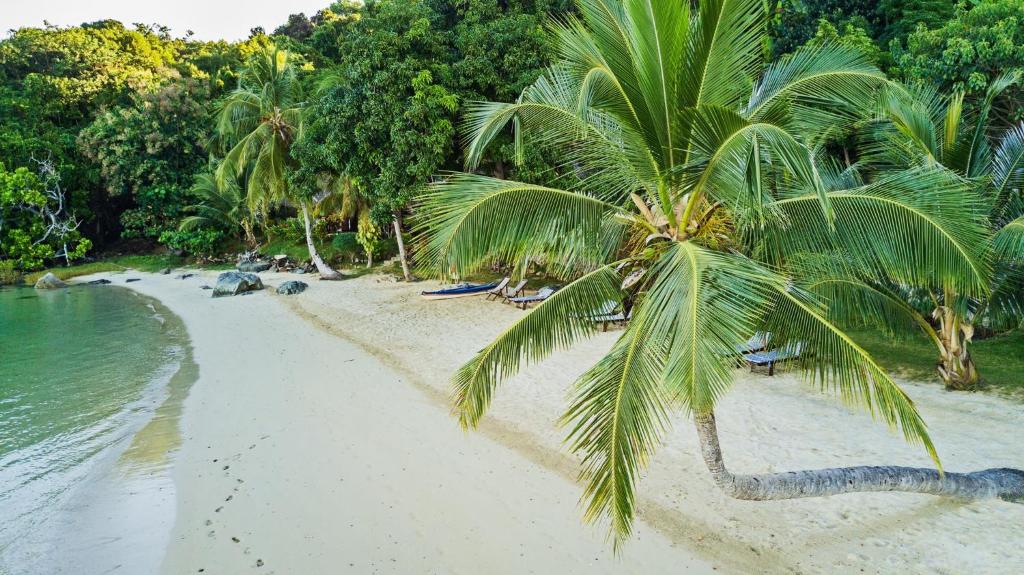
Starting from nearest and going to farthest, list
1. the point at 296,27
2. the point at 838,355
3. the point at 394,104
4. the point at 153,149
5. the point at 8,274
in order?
the point at 838,355 < the point at 394,104 < the point at 8,274 < the point at 153,149 < the point at 296,27

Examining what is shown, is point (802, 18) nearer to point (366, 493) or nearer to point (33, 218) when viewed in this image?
point (366, 493)

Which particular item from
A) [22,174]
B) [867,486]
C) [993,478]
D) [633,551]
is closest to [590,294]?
[633,551]

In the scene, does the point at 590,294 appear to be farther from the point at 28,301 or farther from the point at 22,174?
the point at 22,174

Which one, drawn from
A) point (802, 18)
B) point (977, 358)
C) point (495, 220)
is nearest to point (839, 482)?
point (495, 220)

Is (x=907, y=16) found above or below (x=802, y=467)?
above

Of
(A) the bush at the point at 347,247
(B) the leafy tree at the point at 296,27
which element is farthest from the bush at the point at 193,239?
(B) the leafy tree at the point at 296,27

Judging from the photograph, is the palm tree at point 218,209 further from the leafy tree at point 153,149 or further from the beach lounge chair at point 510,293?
the beach lounge chair at point 510,293

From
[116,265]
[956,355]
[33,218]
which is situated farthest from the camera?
[116,265]

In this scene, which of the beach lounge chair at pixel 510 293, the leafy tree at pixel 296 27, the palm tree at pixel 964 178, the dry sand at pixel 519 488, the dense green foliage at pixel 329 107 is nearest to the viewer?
the dry sand at pixel 519 488
